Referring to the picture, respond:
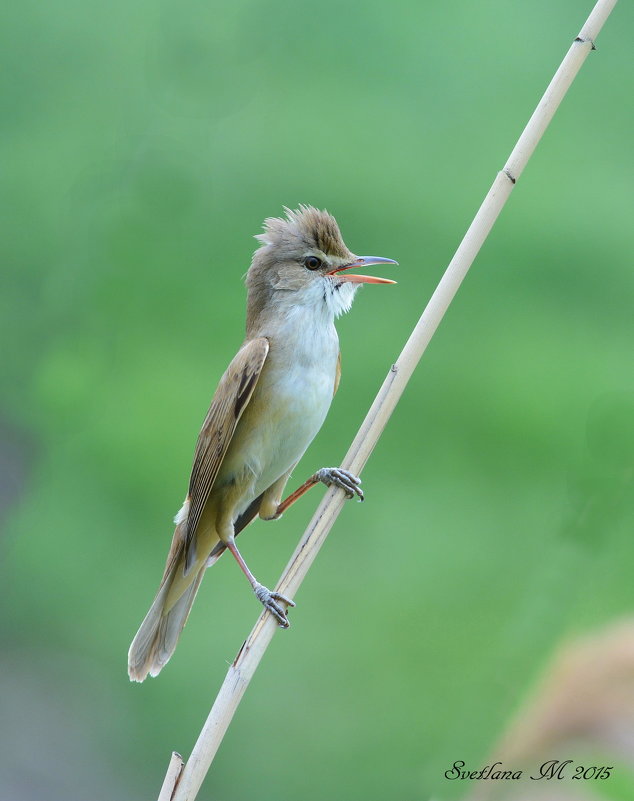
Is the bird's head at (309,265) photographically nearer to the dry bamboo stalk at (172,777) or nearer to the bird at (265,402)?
the bird at (265,402)

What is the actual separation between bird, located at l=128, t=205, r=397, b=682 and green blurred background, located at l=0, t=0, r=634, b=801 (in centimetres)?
95

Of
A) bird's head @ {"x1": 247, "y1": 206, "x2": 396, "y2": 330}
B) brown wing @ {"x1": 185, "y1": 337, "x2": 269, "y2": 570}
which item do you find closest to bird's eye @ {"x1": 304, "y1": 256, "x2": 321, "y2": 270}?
bird's head @ {"x1": 247, "y1": 206, "x2": 396, "y2": 330}

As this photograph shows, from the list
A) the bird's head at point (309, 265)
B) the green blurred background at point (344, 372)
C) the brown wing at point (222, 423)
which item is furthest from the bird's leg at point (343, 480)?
the green blurred background at point (344, 372)

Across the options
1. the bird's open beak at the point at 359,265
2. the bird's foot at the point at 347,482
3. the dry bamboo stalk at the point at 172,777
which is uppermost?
the bird's open beak at the point at 359,265

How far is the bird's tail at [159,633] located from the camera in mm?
→ 1666

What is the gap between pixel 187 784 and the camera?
1.27 metres

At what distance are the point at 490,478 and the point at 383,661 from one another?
72cm

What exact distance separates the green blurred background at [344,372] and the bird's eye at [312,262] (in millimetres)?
1254

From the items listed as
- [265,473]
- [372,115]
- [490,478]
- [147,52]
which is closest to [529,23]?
[372,115]

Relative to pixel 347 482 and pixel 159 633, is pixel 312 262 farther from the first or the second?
pixel 159 633

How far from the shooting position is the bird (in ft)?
5.55

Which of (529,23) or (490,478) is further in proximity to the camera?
(529,23)

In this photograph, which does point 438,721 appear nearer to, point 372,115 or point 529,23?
point 372,115

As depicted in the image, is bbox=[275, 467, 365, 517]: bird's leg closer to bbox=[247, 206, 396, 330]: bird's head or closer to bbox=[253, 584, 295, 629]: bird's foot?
bbox=[253, 584, 295, 629]: bird's foot
